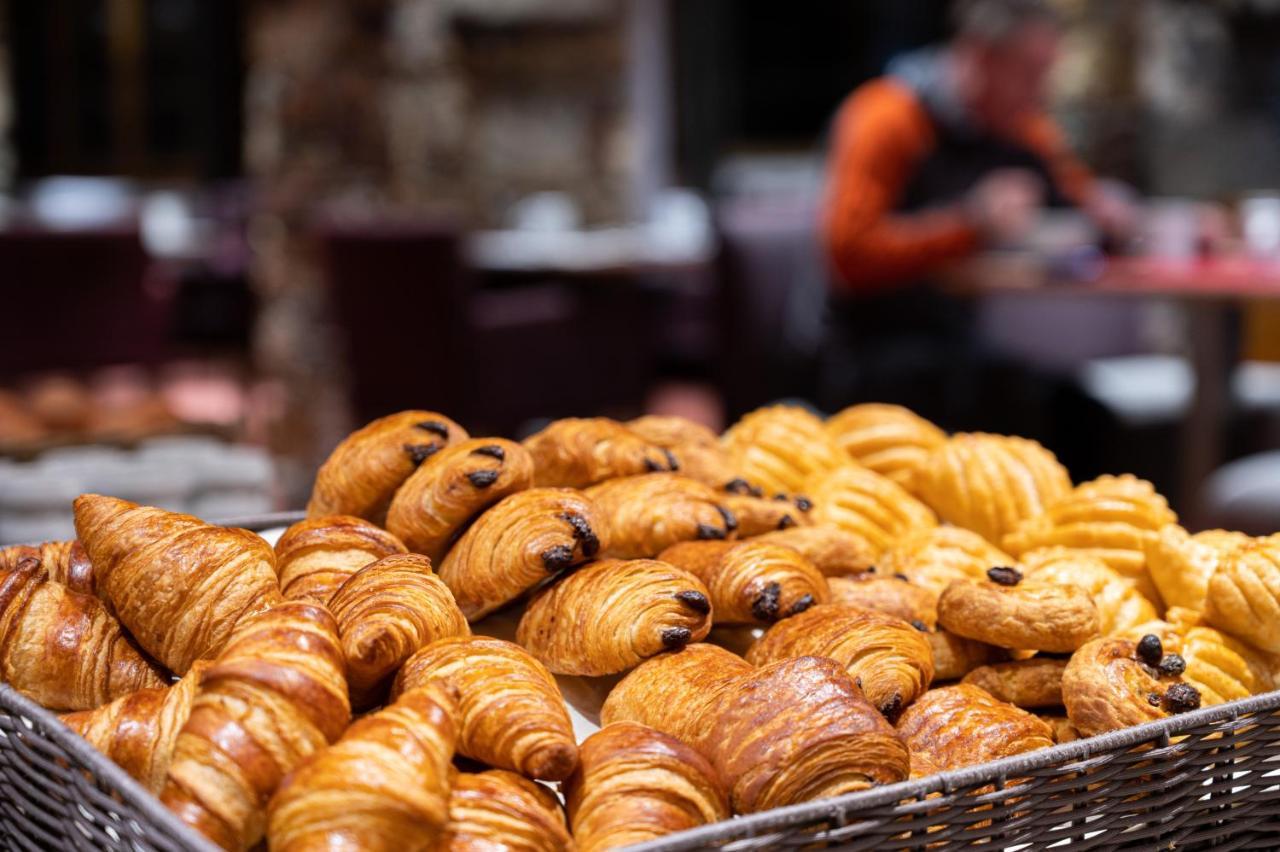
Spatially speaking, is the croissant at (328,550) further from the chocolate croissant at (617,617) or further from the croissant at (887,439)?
the croissant at (887,439)

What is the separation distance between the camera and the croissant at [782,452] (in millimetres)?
1438

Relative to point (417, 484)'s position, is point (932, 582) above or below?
below

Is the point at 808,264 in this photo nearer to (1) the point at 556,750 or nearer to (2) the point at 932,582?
(2) the point at 932,582

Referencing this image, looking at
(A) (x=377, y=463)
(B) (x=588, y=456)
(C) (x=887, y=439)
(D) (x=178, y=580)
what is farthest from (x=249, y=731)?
(C) (x=887, y=439)

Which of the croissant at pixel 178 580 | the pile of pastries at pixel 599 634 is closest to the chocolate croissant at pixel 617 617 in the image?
the pile of pastries at pixel 599 634

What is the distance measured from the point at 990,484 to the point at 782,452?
222 millimetres

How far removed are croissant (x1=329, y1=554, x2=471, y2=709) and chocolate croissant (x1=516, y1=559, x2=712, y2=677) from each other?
0.28 feet

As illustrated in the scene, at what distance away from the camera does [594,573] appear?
1038mm

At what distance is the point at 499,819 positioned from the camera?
766mm

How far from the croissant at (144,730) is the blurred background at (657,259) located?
1.18 m

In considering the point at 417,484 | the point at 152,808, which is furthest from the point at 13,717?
the point at 417,484

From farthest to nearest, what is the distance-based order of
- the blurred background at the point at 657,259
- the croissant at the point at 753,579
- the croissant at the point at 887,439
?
the blurred background at the point at 657,259 < the croissant at the point at 887,439 < the croissant at the point at 753,579

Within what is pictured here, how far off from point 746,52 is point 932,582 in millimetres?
9266

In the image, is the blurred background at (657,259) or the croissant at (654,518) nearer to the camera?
the croissant at (654,518)
